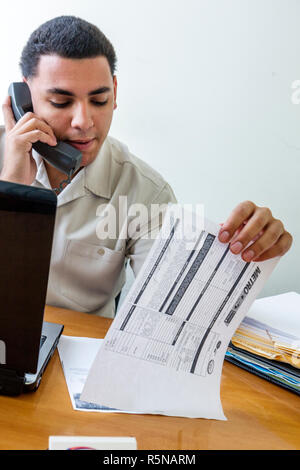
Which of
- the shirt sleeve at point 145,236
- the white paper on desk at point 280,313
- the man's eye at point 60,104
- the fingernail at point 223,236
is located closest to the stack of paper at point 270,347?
the white paper on desk at point 280,313

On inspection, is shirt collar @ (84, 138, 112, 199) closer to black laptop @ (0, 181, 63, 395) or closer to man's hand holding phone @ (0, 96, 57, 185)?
man's hand holding phone @ (0, 96, 57, 185)

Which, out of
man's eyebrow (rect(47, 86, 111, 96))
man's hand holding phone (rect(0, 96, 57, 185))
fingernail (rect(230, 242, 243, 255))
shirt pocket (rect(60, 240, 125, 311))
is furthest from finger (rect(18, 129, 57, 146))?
fingernail (rect(230, 242, 243, 255))

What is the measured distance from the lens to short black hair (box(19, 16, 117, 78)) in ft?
3.63

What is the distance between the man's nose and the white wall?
2.04ft

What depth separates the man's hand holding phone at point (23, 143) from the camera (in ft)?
3.64

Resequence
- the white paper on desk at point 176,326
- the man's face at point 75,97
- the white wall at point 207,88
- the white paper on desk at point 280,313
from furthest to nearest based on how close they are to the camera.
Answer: the white wall at point 207,88 → the man's face at point 75,97 → the white paper on desk at point 280,313 → the white paper on desk at point 176,326

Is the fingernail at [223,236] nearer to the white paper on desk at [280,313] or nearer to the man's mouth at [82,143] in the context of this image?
the white paper on desk at [280,313]

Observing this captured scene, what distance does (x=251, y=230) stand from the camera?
74cm

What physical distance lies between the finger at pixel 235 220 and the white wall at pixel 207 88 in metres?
1.00

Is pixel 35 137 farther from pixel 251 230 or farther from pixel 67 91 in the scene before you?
pixel 251 230

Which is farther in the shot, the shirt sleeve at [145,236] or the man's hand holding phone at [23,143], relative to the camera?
the shirt sleeve at [145,236]

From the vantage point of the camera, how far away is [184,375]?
2.29ft
